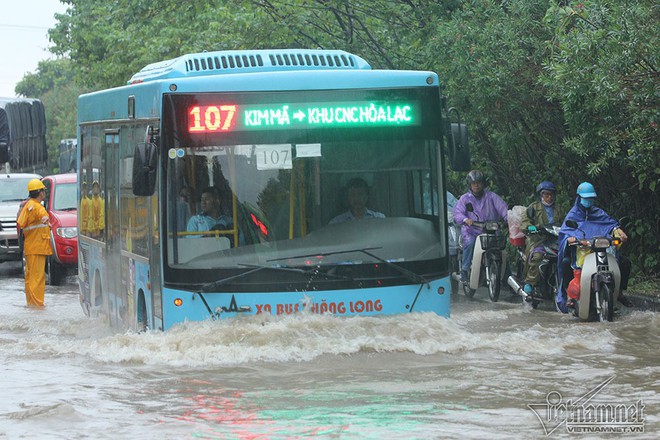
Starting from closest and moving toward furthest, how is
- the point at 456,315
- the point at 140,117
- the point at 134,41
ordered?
1. the point at 140,117
2. the point at 456,315
3. the point at 134,41

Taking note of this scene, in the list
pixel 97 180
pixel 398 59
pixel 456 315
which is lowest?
pixel 456 315

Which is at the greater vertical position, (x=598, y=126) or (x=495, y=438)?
(x=598, y=126)

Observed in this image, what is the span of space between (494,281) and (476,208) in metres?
1.12

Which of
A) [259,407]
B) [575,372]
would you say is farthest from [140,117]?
[575,372]

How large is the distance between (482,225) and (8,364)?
8.01 metres

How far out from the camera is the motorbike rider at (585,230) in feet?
47.6

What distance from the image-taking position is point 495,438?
7.97 m

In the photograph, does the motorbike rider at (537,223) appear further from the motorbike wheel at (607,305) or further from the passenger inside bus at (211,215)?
the passenger inside bus at (211,215)

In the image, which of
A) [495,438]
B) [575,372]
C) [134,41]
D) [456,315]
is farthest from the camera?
[134,41]

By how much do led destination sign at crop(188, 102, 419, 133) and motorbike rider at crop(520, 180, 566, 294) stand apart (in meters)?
5.91

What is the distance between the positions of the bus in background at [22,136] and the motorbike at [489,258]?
15.0 metres

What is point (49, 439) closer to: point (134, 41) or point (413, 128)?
point (413, 128)

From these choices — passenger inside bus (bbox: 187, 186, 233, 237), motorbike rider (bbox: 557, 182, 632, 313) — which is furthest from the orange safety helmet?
passenger inside bus (bbox: 187, 186, 233, 237)

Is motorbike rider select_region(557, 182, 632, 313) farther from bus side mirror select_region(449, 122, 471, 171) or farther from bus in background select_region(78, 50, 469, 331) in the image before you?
bus in background select_region(78, 50, 469, 331)
